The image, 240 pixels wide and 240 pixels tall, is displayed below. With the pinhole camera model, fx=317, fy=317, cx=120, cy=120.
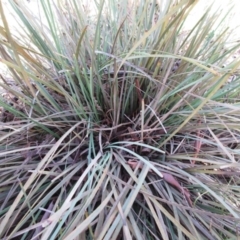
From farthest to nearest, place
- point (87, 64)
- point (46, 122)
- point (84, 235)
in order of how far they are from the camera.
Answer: point (87, 64) < point (46, 122) < point (84, 235)

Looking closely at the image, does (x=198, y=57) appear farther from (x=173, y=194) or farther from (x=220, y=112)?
(x=173, y=194)

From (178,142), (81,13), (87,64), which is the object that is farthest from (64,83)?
(178,142)

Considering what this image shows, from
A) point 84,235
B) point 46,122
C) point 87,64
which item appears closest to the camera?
point 84,235

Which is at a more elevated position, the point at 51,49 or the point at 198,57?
the point at 51,49

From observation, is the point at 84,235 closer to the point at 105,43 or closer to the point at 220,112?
the point at 220,112

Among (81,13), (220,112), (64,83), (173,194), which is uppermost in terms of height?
(81,13)

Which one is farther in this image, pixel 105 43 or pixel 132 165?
pixel 105 43

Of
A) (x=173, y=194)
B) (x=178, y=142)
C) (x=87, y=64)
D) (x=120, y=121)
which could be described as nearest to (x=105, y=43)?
(x=87, y=64)
